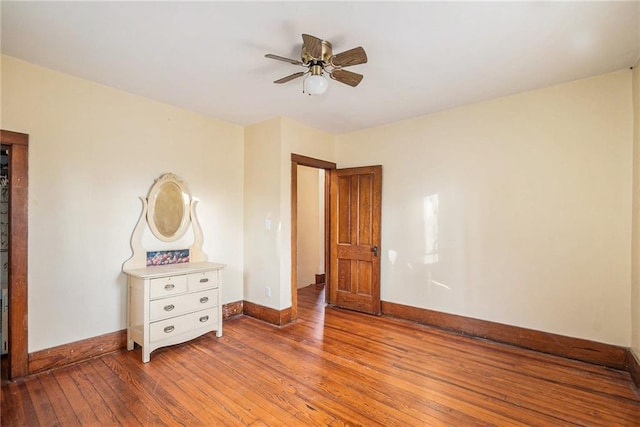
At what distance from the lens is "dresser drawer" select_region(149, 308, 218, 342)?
2873 mm

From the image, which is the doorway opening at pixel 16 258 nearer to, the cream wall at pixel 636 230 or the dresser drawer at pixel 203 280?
the dresser drawer at pixel 203 280

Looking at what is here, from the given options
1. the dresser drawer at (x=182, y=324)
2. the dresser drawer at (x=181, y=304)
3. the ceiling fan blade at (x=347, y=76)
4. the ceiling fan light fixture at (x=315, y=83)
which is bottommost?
the dresser drawer at (x=182, y=324)

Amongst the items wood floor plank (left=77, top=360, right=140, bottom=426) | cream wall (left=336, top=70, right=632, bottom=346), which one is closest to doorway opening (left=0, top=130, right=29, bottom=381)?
wood floor plank (left=77, top=360, right=140, bottom=426)

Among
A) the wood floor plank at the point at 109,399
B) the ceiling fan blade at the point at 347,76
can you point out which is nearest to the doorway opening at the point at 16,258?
the wood floor plank at the point at 109,399

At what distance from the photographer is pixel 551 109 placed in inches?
116

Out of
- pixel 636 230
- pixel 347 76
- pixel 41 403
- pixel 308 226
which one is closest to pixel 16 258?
pixel 41 403

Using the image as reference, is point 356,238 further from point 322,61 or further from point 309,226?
point 322,61

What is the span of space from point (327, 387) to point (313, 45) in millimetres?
2494

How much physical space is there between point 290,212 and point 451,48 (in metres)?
2.47

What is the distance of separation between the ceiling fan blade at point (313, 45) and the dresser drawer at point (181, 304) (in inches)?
101

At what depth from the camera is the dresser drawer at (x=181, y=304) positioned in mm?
2879

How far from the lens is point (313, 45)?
6.32ft

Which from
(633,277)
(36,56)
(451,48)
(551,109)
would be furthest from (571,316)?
(36,56)

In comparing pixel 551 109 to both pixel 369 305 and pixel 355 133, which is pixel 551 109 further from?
pixel 369 305
